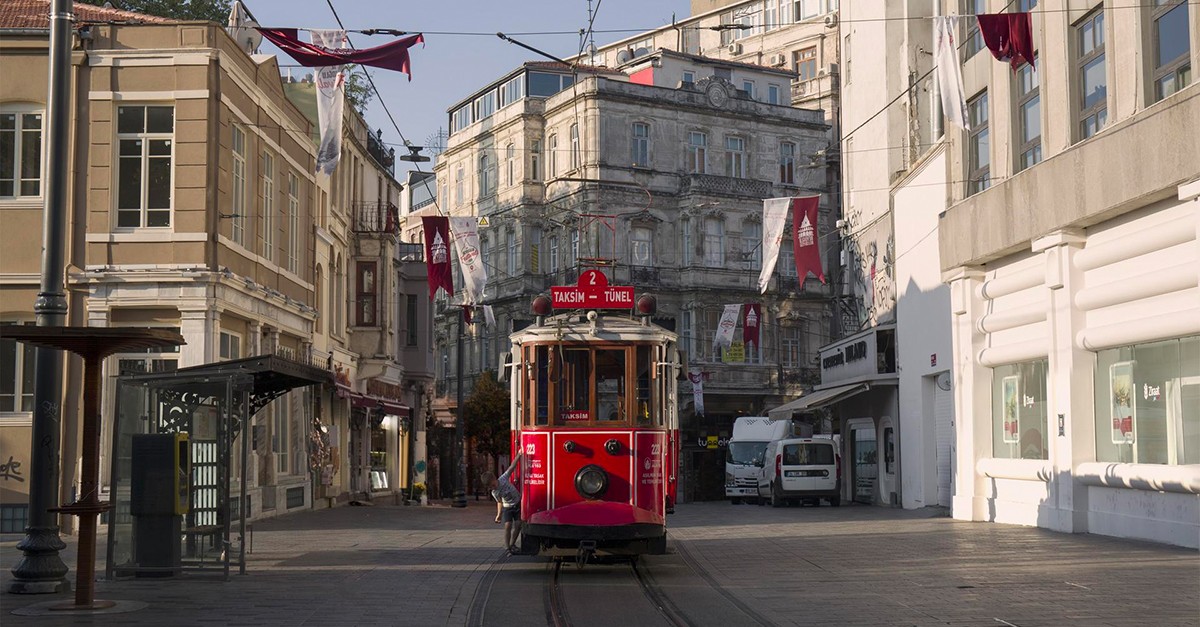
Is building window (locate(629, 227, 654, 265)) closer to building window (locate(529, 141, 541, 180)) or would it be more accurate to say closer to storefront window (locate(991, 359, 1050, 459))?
building window (locate(529, 141, 541, 180))

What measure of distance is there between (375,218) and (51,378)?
31.4m

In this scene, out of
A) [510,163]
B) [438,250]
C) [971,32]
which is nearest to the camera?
[971,32]

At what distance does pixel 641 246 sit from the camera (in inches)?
2539

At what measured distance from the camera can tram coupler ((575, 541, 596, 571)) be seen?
54.2 feet

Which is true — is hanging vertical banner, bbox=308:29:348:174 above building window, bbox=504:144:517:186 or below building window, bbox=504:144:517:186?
below

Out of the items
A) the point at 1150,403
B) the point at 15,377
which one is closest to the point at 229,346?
the point at 15,377

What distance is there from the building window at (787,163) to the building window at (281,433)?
38930mm

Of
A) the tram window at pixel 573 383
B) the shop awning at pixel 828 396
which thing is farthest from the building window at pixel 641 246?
the tram window at pixel 573 383

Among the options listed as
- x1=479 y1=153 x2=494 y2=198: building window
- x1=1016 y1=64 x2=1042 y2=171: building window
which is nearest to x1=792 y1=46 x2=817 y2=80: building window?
x1=479 y1=153 x2=494 y2=198: building window

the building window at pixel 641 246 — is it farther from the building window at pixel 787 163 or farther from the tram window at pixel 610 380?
the tram window at pixel 610 380

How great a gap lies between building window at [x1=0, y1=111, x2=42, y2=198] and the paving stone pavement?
6.51m

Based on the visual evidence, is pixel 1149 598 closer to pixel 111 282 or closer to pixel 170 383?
→ pixel 170 383

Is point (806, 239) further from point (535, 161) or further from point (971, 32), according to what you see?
point (535, 161)

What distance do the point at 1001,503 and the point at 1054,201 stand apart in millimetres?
6725
